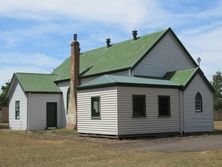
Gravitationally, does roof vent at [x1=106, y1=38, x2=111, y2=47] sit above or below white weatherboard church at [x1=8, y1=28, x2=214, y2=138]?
above

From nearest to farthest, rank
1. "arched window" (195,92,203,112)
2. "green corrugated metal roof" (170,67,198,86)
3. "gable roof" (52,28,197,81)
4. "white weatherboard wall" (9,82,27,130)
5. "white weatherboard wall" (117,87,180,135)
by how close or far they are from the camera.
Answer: "white weatherboard wall" (117,87,180,135) → "green corrugated metal roof" (170,67,198,86) → "arched window" (195,92,203,112) → "gable roof" (52,28,197,81) → "white weatherboard wall" (9,82,27,130)

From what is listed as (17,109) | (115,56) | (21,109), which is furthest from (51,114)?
(115,56)

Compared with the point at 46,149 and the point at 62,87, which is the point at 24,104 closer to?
the point at 62,87

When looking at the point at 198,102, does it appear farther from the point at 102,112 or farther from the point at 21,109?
the point at 21,109

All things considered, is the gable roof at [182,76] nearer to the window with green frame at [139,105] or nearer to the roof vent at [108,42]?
the window with green frame at [139,105]

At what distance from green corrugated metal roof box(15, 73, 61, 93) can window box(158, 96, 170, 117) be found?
13358 millimetres

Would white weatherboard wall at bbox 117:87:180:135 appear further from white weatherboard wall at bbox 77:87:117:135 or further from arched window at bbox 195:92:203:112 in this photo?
arched window at bbox 195:92:203:112

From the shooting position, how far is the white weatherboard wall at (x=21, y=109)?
38844 millimetres

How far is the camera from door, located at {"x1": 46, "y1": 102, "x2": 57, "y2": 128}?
39594 millimetres

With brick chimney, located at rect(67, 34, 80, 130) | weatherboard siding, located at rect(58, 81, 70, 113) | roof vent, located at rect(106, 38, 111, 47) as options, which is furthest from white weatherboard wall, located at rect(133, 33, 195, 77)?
weatherboard siding, located at rect(58, 81, 70, 113)

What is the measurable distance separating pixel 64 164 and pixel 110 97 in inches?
475

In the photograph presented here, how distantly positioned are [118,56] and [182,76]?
5971 mm

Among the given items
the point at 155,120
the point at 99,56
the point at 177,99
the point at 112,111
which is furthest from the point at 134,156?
the point at 99,56

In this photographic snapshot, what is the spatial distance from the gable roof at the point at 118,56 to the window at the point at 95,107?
13.3 ft
